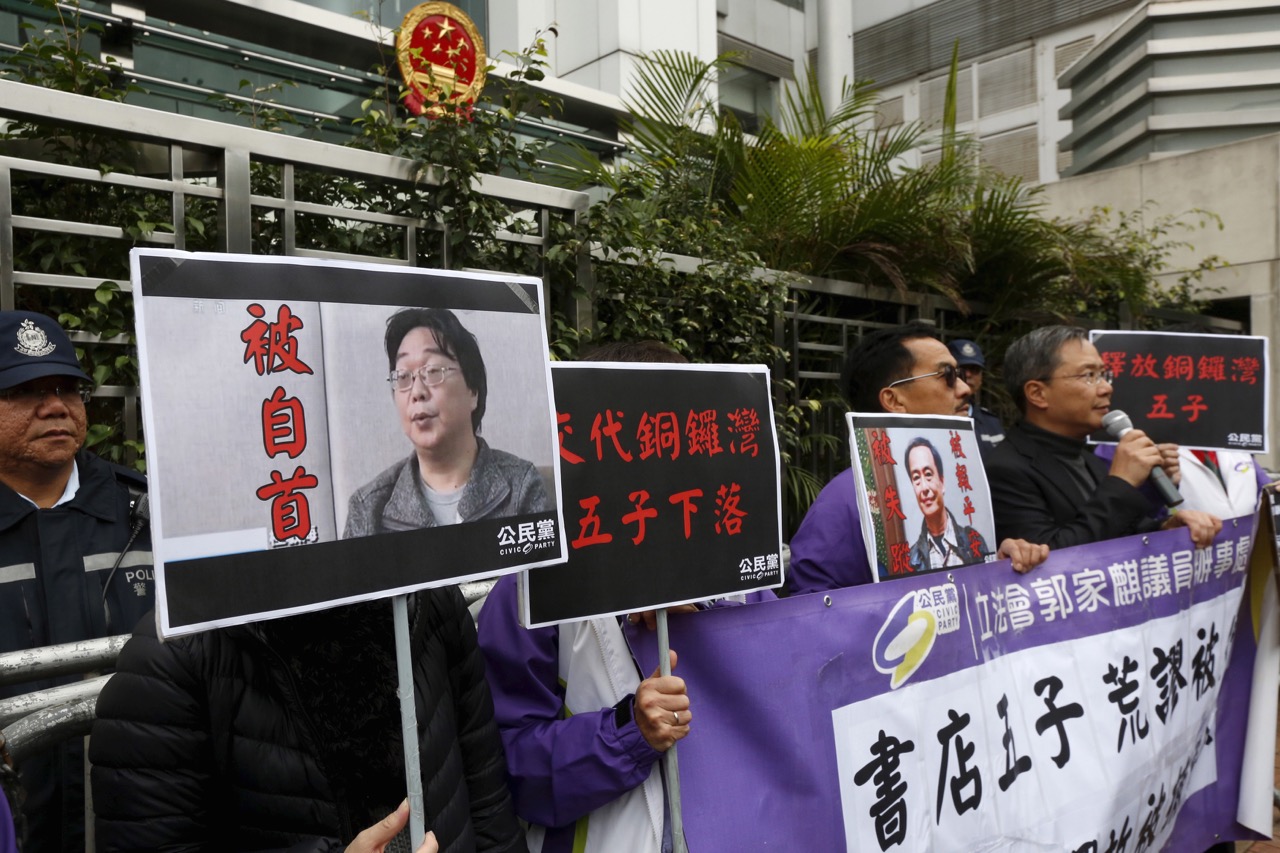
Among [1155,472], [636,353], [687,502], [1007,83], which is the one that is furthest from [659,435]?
[1007,83]

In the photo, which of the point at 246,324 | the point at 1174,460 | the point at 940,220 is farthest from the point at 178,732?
the point at 940,220

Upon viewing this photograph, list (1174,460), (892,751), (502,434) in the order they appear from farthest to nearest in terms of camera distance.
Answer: (1174,460) → (892,751) → (502,434)

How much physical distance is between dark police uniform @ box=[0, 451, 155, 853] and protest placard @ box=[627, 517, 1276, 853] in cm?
141

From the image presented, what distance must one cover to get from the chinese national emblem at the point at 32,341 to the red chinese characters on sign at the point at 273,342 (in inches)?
58.0

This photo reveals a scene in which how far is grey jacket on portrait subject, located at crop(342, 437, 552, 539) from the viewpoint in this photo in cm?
153

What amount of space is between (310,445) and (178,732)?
494 mm

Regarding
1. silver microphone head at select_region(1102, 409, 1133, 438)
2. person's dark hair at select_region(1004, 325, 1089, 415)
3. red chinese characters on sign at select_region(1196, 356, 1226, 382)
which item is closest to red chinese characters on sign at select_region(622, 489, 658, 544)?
person's dark hair at select_region(1004, 325, 1089, 415)

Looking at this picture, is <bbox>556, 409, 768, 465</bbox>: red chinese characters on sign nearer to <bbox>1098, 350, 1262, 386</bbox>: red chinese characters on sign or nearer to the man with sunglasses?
the man with sunglasses

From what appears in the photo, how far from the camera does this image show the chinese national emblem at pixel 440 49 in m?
5.78

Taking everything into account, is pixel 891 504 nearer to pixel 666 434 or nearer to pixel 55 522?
pixel 666 434

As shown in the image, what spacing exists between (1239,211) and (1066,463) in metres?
10.6

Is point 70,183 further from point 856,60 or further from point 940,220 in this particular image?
point 856,60

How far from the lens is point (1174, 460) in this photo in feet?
11.2

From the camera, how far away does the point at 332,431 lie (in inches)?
59.1
